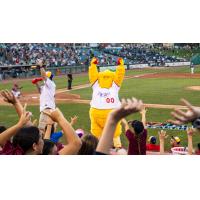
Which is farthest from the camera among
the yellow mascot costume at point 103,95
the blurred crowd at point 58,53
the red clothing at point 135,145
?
the blurred crowd at point 58,53

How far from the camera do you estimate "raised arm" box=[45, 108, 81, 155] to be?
3.07 metres

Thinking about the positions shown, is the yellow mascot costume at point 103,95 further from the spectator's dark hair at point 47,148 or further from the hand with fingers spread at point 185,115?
the hand with fingers spread at point 185,115

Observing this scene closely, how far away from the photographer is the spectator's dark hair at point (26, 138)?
3.26 m

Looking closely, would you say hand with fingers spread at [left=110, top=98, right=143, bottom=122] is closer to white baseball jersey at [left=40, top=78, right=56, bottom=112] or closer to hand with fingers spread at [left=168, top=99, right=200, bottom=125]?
hand with fingers spread at [left=168, top=99, right=200, bottom=125]

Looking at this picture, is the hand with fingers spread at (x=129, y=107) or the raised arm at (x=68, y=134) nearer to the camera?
the hand with fingers spread at (x=129, y=107)

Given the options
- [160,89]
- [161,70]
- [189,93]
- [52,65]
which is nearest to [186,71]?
[161,70]

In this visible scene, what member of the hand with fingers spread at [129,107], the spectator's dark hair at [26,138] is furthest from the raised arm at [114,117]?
the spectator's dark hair at [26,138]

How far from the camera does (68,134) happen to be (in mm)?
3131

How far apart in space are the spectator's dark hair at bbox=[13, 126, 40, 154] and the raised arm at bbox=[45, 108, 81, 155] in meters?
0.28

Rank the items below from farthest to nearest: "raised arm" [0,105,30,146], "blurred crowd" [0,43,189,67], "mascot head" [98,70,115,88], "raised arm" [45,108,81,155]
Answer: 1. "blurred crowd" [0,43,189,67]
2. "mascot head" [98,70,115,88]
3. "raised arm" [0,105,30,146]
4. "raised arm" [45,108,81,155]

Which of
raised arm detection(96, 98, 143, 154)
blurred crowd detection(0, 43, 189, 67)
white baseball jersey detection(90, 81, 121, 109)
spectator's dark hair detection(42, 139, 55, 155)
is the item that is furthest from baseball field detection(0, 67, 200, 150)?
raised arm detection(96, 98, 143, 154)

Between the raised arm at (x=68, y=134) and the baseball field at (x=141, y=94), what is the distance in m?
5.41

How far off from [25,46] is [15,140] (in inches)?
523

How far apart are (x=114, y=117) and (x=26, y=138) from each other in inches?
42.4
